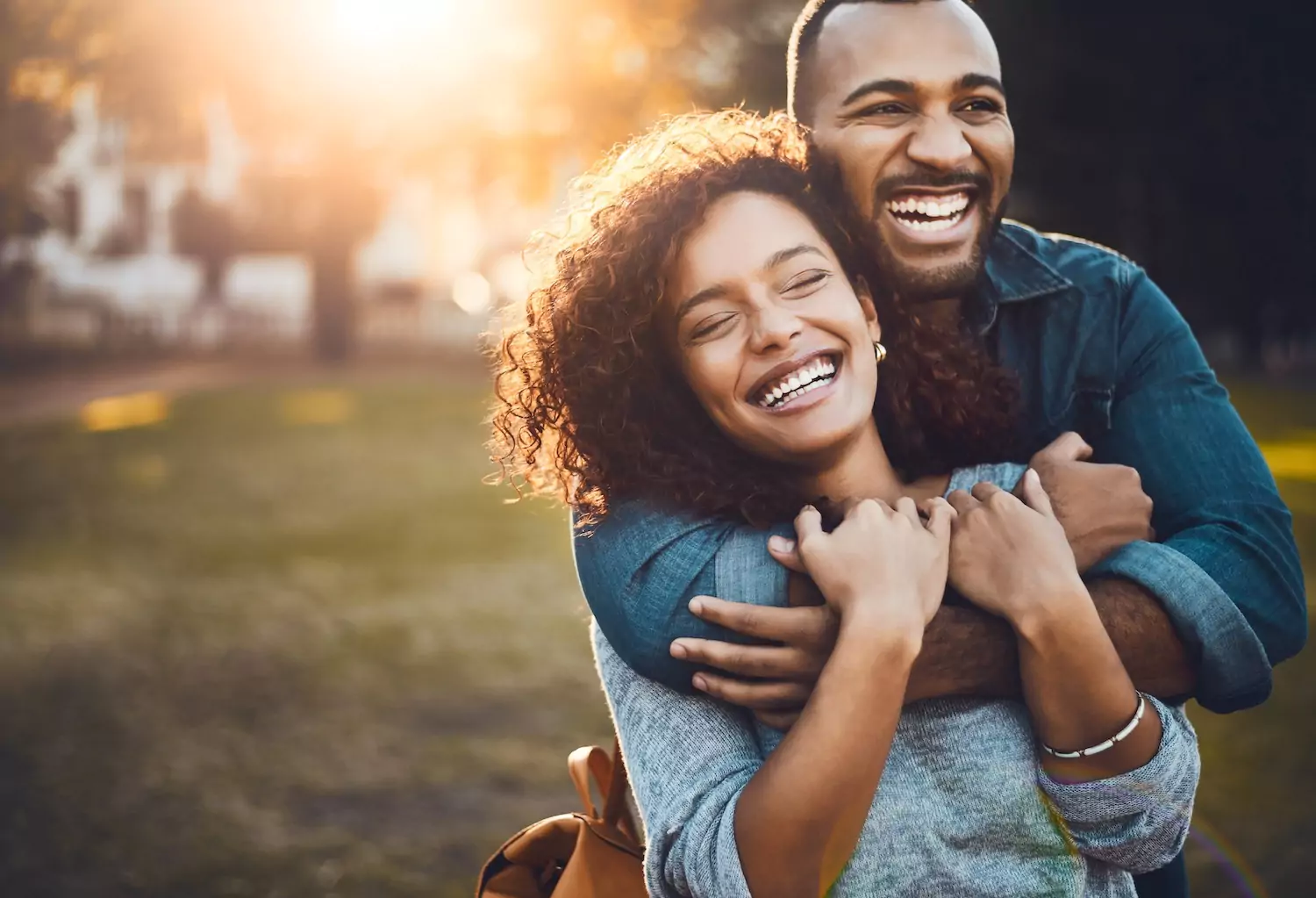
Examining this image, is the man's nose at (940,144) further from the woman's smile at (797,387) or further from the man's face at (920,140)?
the woman's smile at (797,387)

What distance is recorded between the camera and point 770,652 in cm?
215

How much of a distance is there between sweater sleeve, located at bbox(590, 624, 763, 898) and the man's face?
41.3 inches

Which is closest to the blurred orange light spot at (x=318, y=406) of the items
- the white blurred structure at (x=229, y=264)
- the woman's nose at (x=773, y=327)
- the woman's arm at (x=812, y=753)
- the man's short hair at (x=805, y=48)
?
the white blurred structure at (x=229, y=264)

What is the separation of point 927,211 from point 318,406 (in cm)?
1692

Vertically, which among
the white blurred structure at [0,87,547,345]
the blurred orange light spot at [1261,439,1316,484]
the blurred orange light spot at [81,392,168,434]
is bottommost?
the blurred orange light spot at [1261,439,1316,484]

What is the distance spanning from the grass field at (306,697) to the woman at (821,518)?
86 cm

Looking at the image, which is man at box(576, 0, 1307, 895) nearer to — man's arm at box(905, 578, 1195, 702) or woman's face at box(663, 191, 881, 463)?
man's arm at box(905, 578, 1195, 702)

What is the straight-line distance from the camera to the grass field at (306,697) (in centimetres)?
520

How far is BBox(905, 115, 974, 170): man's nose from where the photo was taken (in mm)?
2750

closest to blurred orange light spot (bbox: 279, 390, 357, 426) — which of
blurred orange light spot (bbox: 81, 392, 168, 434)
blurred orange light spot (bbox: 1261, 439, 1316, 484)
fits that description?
blurred orange light spot (bbox: 81, 392, 168, 434)

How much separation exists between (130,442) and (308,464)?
2.79 metres

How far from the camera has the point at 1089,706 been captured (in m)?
2.11

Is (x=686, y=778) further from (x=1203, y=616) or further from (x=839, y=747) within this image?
(x=1203, y=616)

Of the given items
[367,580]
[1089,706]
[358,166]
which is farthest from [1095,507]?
[358,166]
